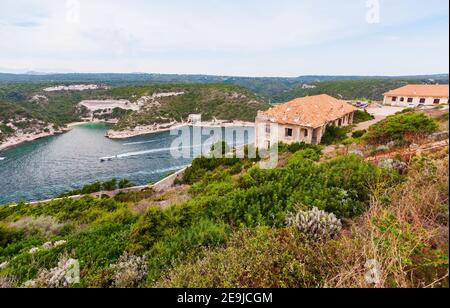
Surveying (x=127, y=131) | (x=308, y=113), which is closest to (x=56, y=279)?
(x=308, y=113)

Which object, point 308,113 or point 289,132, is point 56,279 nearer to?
point 289,132

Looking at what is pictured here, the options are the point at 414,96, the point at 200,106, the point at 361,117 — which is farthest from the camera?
the point at 200,106

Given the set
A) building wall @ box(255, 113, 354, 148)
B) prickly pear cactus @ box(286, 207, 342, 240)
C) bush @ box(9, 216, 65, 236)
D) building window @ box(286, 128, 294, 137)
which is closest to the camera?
prickly pear cactus @ box(286, 207, 342, 240)

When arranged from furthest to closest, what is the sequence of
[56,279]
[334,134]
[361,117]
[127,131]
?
1. [127,131]
2. [361,117]
3. [334,134]
4. [56,279]

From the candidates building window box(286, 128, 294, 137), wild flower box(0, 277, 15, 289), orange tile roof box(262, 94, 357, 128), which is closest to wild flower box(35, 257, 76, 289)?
wild flower box(0, 277, 15, 289)

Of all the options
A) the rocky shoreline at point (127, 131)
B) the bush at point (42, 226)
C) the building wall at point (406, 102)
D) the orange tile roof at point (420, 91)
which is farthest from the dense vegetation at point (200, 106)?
the bush at point (42, 226)

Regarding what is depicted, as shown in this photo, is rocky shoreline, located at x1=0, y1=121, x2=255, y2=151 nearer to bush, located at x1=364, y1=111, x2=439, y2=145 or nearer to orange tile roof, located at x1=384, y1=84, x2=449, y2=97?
orange tile roof, located at x1=384, y1=84, x2=449, y2=97
